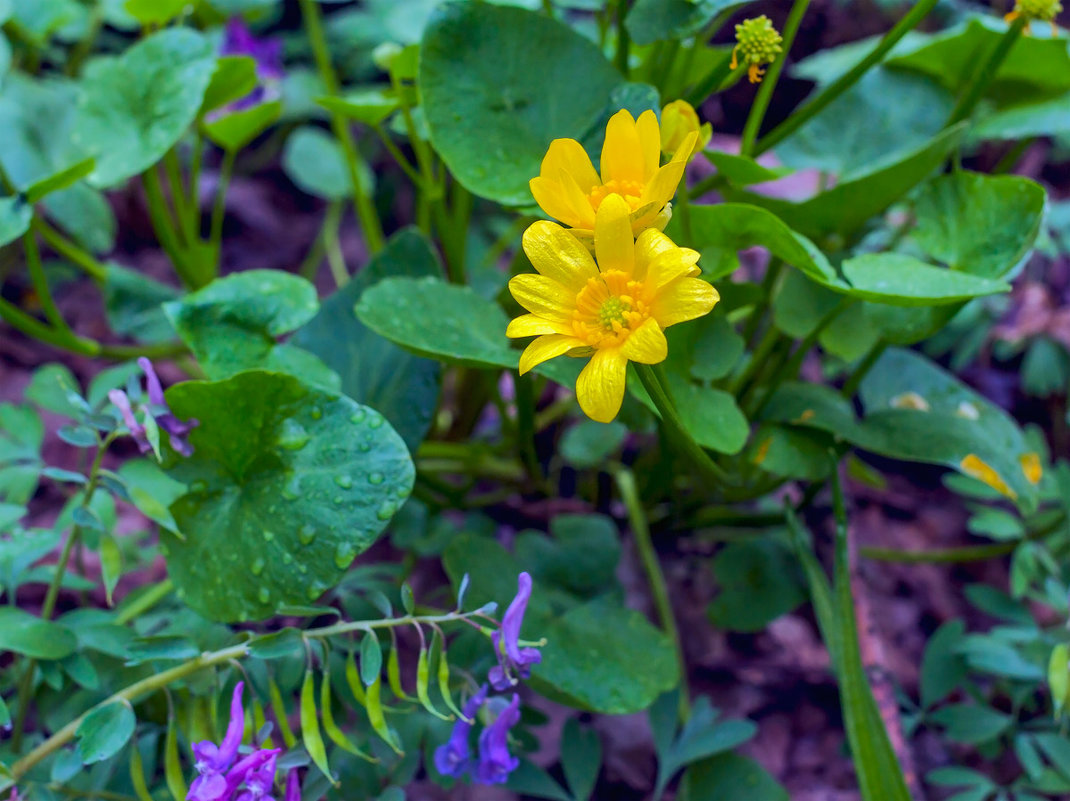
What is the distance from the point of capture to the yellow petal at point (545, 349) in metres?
0.52

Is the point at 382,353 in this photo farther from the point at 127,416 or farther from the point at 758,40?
the point at 758,40

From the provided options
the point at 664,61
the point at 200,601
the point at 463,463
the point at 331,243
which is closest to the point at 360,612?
the point at 200,601

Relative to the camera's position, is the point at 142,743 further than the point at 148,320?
No

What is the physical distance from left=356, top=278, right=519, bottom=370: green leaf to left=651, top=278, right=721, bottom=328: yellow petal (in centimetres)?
18

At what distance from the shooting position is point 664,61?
827 mm

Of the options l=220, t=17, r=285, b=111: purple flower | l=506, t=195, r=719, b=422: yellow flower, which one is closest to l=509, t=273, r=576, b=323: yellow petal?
l=506, t=195, r=719, b=422: yellow flower

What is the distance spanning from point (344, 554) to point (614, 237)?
323 mm

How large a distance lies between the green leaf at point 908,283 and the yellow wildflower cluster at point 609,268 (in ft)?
0.71

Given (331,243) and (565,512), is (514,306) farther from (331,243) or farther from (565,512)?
(331,243)

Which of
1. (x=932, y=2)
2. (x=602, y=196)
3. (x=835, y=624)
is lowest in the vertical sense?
(x=835, y=624)

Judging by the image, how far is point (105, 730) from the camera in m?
0.56

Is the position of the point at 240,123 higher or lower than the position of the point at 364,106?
lower

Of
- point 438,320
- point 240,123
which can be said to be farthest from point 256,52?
point 438,320

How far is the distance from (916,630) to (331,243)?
4.07 ft
